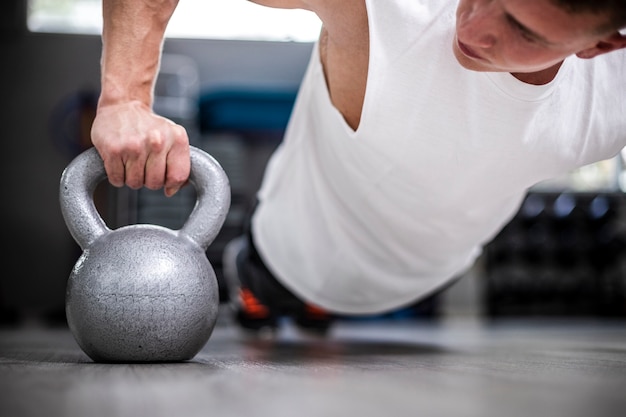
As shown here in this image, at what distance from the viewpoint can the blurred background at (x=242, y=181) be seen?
13.6 feet

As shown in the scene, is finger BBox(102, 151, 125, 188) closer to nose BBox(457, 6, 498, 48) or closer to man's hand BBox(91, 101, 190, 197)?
man's hand BBox(91, 101, 190, 197)

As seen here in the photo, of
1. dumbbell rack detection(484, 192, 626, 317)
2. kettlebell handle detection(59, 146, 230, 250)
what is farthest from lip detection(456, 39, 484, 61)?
dumbbell rack detection(484, 192, 626, 317)

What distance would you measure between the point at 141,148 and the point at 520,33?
537mm

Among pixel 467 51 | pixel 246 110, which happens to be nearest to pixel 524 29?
pixel 467 51

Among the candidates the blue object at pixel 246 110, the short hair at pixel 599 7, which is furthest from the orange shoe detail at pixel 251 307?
the blue object at pixel 246 110

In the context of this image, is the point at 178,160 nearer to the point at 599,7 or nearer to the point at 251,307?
the point at 599,7

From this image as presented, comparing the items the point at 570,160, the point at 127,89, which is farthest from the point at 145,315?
the point at 570,160

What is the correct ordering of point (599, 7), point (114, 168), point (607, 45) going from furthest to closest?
point (114, 168) < point (607, 45) < point (599, 7)

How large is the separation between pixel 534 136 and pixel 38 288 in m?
3.65

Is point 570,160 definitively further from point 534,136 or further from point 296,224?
point 296,224

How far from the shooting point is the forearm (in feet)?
3.64

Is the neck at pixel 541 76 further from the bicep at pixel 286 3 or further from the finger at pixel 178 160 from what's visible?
the finger at pixel 178 160

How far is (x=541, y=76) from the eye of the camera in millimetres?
1132

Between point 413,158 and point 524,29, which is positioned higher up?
point 524,29
